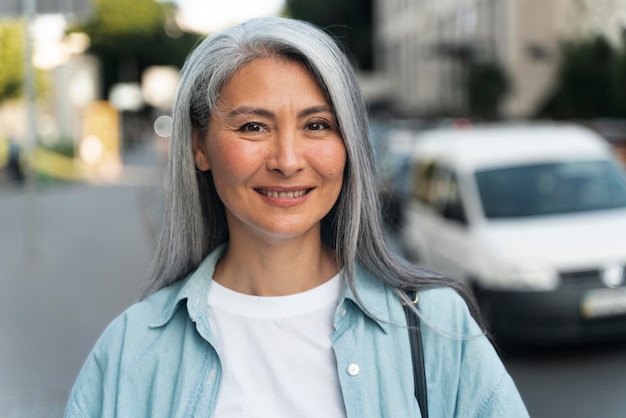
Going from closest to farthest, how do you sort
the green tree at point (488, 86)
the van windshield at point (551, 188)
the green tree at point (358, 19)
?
1. the van windshield at point (551, 188)
2. the green tree at point (488, 86)
3. the green tree at point (358, 19)

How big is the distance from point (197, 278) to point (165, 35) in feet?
205

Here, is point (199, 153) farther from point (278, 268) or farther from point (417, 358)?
point (417, 358)

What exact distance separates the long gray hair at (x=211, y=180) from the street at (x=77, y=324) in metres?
0.21

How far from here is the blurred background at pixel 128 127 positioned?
704 cm

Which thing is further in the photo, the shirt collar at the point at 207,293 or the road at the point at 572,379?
the road at the point at 572,379

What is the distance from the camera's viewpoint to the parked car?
7320mm

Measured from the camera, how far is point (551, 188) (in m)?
8.72

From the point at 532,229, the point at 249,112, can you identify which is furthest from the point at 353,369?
the point at 532,229

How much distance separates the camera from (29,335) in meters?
8.38

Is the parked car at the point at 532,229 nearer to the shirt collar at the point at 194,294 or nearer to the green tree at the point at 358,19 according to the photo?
the shirt collar at the point at 194,294

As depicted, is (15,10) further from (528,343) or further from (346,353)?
(346,353)

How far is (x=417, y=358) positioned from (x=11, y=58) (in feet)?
32.9

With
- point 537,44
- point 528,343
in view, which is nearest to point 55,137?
point 537,44

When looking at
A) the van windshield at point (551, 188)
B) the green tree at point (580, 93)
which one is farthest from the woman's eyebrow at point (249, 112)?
the green tree at point (580, 93)
